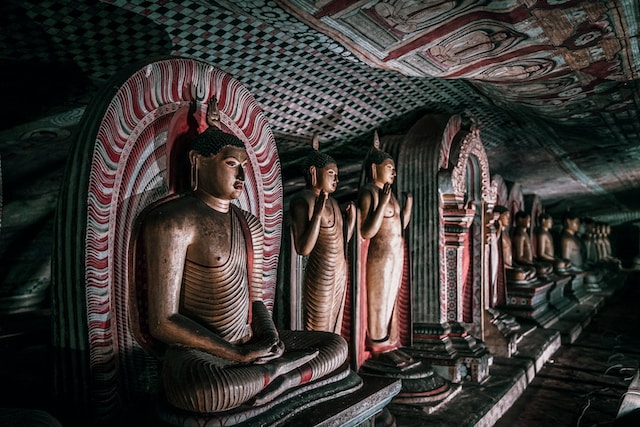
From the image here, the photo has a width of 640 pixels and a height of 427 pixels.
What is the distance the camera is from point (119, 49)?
9.62 feet

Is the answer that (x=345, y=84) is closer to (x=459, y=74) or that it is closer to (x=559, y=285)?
(x=459, y=74)

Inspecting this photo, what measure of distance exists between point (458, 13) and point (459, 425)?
2.34 meters

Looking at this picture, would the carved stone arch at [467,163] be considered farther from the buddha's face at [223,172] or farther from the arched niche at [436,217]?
the buddha's face at [223,172]

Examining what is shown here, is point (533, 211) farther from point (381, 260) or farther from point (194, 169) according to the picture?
point (194, 169)

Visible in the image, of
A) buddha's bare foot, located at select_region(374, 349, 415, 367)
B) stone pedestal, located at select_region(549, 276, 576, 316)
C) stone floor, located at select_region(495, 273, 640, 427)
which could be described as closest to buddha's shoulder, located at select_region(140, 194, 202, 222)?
buddha's bare foot, located at select_region(374, 349, 415, 367)

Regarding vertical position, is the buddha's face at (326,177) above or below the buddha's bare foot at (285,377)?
above

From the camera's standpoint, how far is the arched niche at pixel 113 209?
6.44ft

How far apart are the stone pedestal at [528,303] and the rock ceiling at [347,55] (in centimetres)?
223

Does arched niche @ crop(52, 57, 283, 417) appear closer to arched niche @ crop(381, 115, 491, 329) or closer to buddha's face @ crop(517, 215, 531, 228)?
arched niche @ crop(381, 115, 491, 329)

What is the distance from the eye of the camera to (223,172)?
230cm

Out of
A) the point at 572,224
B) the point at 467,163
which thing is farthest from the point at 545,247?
the point at 467,163

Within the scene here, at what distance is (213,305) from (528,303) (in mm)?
5065

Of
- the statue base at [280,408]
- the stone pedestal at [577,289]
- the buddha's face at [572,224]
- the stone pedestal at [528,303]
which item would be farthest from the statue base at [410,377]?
the buddha's face at [572,224]

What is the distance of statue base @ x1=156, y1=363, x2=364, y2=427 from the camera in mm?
1851
